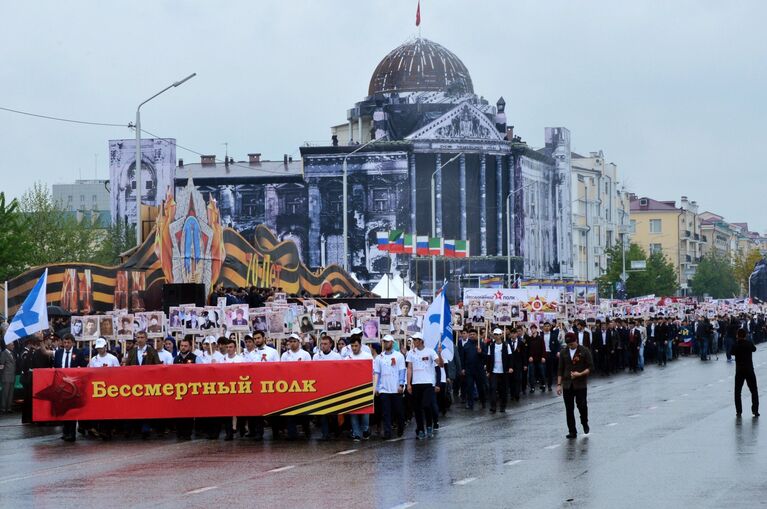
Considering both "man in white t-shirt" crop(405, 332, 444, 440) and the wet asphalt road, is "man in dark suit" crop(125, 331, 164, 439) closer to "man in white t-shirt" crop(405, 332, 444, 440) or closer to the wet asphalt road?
the wet asphalt road

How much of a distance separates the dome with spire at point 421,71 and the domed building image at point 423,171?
0.22 ft

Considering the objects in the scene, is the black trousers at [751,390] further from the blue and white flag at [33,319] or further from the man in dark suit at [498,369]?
the blue and white flag at [33,319]

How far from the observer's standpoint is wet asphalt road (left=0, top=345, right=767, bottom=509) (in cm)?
1508

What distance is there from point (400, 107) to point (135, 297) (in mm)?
60694

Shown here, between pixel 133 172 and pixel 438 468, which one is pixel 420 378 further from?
pixel 133 172

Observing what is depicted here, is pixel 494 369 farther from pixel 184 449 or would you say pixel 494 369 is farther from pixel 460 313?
pixel 184 449

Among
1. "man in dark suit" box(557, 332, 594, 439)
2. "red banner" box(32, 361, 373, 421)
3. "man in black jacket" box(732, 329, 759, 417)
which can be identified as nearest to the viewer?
"man in dark suit" box(557, 332, 594, 439)

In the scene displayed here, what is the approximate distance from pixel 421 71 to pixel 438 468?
8265 centimetres

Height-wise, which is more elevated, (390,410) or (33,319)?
(33,319)

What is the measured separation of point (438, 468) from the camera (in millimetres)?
18047

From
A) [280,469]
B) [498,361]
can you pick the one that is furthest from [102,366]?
[498,361]

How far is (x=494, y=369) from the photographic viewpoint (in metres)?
30.0

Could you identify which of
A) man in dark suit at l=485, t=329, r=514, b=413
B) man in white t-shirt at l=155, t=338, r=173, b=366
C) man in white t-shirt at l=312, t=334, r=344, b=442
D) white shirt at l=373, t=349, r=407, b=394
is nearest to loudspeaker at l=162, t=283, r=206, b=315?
man in white t-shirt at l=155, t=338, r=173, b=366

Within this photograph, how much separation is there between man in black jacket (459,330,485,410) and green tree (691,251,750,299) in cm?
11505
